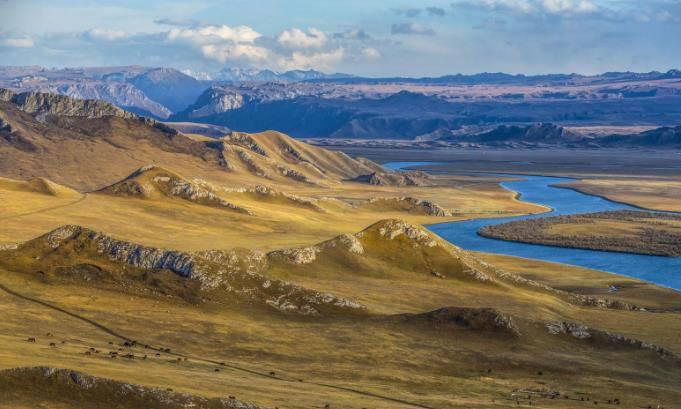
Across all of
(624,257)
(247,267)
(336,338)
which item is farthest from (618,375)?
(624,257)

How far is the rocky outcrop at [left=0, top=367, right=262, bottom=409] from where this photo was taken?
5181 cm

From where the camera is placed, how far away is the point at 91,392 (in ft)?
172

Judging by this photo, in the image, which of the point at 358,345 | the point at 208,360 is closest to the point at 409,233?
the point at 358,345

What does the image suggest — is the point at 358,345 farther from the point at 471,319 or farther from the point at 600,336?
the point at 600,336

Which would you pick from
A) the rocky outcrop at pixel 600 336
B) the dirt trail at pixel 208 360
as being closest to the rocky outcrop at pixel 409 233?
the rocky outcrop at pixel 600 336

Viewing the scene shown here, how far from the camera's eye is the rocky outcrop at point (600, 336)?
87.3m

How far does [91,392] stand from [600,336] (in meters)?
53.0

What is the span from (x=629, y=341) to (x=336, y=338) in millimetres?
27136

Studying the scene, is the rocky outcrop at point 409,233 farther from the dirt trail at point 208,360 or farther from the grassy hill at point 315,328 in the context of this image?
the dirt trail at point 208,360

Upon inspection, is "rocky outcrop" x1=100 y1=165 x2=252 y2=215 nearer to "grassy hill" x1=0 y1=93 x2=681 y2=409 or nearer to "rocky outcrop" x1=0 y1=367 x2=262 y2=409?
"grassy hill" x1=0 y1=93 x2=681 y2=409

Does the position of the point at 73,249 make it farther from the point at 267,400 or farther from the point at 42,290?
the point at 267,400

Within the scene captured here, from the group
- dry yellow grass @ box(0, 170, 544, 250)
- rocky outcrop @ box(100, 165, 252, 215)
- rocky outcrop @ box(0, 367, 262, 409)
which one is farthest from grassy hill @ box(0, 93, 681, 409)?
rocky outcrop @ box(100, 165, 252, 215)

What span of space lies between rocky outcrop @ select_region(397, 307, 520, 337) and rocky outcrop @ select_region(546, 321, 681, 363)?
192 inches

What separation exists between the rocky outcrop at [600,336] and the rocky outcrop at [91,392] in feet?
148
